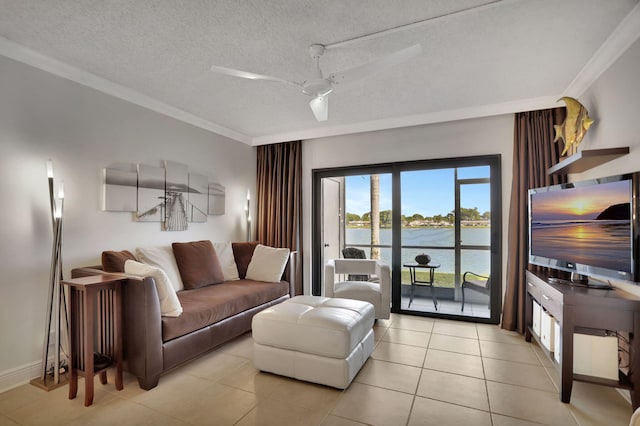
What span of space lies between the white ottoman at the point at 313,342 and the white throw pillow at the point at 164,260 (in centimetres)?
119

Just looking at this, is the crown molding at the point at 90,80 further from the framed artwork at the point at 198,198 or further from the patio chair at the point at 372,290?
the patio chair at the point at 372,290

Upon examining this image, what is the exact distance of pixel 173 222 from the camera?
371 cm

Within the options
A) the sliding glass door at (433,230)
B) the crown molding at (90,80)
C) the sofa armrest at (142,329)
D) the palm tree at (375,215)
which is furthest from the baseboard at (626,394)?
the crown molding at (90,80)

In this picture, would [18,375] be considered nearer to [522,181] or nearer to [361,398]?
[361,398]

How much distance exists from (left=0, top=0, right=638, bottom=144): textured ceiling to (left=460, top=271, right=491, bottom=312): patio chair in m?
1.98

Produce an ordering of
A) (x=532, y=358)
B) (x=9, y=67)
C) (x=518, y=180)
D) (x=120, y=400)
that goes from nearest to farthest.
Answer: (x=120, y=400) < (x=9, y=67) < (x=532, y=358) < (x=518, y=180)

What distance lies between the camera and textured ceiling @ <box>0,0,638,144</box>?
6.51 ft

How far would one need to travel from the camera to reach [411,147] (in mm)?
4191

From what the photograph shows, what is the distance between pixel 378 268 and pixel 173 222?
97.9 inches

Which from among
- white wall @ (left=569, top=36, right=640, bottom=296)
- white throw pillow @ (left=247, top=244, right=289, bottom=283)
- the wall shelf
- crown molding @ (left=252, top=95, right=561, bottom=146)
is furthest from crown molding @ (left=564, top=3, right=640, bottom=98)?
white throw pillow @ (left=247, top=244, right=289, bottom=283)

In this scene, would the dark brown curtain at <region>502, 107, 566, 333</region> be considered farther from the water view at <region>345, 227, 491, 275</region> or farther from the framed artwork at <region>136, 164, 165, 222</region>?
the framed artwork at <region>136, 164, 165, 222</region>

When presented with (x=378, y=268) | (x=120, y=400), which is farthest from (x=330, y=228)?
(x=120, y=400)

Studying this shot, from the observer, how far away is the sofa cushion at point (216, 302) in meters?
2.54

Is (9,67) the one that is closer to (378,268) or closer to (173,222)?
(173,222)
